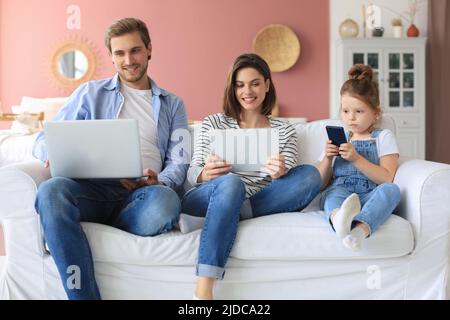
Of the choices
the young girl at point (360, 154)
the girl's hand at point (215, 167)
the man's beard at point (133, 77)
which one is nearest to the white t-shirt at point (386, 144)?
the young girl at point (360, 154)

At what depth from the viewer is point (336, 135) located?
6.61 ft

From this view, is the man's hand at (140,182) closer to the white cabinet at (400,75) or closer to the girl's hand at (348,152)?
the girl's hand at (348,152)

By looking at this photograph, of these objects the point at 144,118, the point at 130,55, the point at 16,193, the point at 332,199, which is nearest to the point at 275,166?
the point at 332,199

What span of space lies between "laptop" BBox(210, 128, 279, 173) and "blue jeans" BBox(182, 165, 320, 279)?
0.09 m

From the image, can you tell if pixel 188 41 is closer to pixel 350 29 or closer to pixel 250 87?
pixel 350 29

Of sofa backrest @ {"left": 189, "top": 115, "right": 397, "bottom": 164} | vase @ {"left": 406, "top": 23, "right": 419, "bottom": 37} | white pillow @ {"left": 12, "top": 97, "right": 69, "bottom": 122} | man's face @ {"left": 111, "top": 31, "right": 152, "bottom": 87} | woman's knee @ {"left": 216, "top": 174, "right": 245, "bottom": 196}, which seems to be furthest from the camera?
vase @ {"left": 406, "top": 23, "right": 419, "bottom": 37}

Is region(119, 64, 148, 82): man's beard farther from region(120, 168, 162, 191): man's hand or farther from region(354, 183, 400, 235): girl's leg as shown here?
region(354, 183, 400, 235): girl's leg

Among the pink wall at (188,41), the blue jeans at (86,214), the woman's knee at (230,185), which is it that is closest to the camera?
the blue jeans at (86,214)

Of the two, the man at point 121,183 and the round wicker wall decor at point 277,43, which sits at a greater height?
the round wicker wall decor at point 277,43

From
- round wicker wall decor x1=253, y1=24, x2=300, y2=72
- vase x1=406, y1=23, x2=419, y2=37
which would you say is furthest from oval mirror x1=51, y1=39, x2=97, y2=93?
vase x1=406, y1=23, x2=419, y2=37

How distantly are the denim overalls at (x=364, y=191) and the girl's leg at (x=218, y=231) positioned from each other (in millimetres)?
334

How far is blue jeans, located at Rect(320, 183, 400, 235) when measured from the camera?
176 cm

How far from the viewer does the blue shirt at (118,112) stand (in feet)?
6.94
